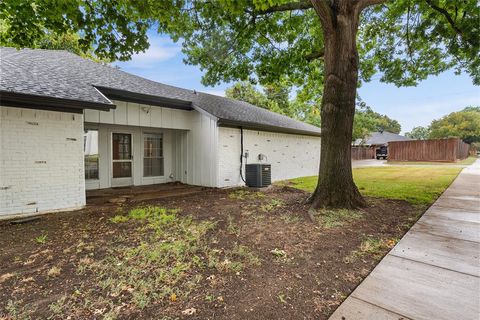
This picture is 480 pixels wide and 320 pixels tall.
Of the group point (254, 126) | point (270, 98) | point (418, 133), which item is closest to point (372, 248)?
point (254, 126)

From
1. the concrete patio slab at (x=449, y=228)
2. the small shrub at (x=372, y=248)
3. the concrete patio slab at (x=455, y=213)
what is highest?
the concrete patio slab at (x=455, y=213)

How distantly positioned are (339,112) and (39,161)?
22.6 ft

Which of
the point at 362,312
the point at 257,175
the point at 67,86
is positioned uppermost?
the point at 67,86

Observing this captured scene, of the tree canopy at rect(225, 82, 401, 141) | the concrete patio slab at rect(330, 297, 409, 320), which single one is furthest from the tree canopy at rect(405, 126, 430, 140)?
the concrete patio slab at rect(330, 297, 409, 320)

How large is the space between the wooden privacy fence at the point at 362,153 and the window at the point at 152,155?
2823cm

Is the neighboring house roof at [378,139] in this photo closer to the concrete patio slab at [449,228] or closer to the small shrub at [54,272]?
the concrete patio slab at [449,228]

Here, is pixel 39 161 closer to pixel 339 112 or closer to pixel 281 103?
pixel 339 112

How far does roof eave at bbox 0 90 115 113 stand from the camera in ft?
16.1

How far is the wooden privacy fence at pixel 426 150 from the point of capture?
74.0ft

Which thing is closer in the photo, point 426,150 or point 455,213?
point 455,213

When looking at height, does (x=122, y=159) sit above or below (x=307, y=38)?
below

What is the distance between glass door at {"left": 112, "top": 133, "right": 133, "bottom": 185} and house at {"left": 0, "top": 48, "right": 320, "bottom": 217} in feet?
0.11

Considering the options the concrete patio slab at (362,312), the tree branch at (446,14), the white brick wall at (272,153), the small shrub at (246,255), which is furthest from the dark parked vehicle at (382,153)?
the concrete patio slab at (362,312)

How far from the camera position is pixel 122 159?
895cm
